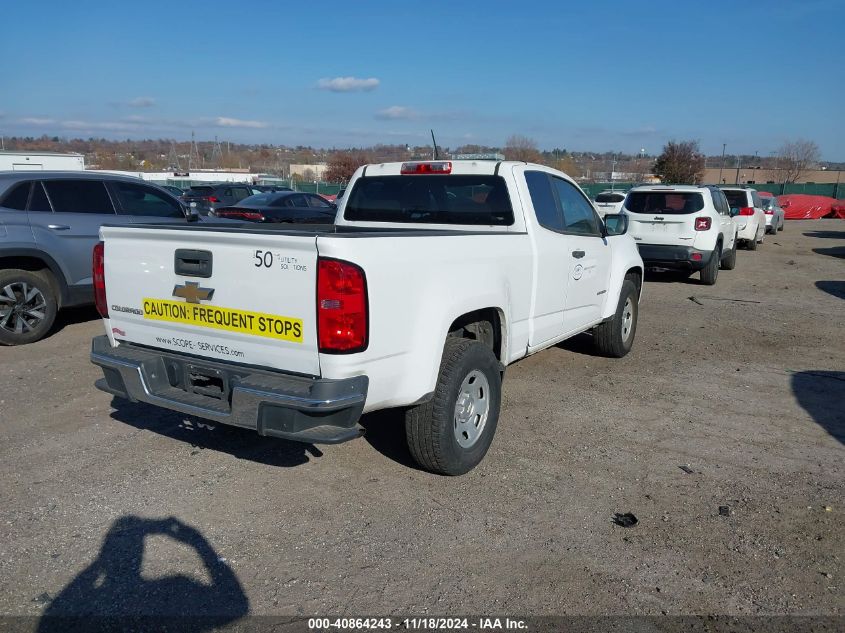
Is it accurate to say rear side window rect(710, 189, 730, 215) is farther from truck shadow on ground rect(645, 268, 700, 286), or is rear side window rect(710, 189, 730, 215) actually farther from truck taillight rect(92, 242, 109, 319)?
truck taillight rect(92, 242, 109, 319)

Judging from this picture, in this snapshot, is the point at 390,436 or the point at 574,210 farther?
the point at 574,210

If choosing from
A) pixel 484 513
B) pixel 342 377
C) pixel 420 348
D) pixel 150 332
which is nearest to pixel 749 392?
pixel 484 513

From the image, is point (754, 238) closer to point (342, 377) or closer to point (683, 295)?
point (683, 295)

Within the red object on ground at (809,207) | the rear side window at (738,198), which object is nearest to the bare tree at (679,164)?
the red object on ground at (809,207)

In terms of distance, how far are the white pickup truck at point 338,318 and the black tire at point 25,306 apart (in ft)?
12.4

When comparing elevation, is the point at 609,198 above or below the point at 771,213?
above

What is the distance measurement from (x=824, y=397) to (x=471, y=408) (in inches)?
146

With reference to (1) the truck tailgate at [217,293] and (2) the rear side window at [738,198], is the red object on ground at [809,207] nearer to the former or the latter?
(2) the rear side window at [738,198]

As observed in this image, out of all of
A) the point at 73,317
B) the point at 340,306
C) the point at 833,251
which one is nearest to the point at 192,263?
the point at 340,306

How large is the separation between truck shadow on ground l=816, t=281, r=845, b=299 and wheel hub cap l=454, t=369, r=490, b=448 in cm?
982

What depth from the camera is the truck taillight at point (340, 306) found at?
10.7ft

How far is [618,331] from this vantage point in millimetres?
6945

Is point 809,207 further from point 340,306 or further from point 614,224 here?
point 340,306

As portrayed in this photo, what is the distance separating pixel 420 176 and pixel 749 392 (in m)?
3.60
